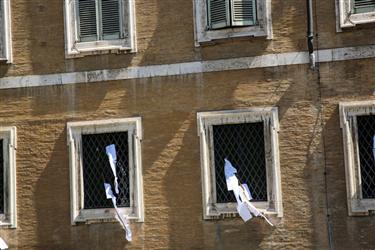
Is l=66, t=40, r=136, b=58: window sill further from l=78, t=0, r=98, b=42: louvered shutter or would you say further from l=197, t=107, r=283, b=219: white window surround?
l=197, t=107, r=283, b=219: white window surround

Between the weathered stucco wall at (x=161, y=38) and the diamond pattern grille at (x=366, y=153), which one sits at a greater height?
the weathered stucco wall at (x=161, y=38)

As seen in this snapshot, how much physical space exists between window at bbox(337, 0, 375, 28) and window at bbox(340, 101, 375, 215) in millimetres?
1455

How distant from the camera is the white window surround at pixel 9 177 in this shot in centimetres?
1438

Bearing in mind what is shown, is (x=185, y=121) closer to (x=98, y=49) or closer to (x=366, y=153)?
(x=98, y=49)

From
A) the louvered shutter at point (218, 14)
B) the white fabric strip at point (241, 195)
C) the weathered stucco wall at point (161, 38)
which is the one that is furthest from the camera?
the louvered shutter at point (218, 14)

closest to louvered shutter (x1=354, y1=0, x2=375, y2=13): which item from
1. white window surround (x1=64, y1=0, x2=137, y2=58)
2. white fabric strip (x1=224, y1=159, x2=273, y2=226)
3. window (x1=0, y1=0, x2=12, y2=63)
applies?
white fabric strip (x1=224, y1=159, x2=273, y2=226)

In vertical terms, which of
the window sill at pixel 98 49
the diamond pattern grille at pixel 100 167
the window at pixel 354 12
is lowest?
the diamond pattern grille at pixel 100 167

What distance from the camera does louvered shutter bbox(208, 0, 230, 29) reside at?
45.2 feet

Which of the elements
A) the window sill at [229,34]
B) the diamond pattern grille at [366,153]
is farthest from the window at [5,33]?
the diamond pattern grille at [366,153]

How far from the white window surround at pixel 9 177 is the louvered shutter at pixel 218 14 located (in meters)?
4.37

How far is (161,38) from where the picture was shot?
1416cm

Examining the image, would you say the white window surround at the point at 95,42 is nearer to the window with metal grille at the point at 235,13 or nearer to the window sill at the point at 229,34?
the window sill at the point at 229,34

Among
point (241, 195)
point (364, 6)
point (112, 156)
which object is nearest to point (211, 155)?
point (241, 195)

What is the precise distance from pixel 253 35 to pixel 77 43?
3431mm
